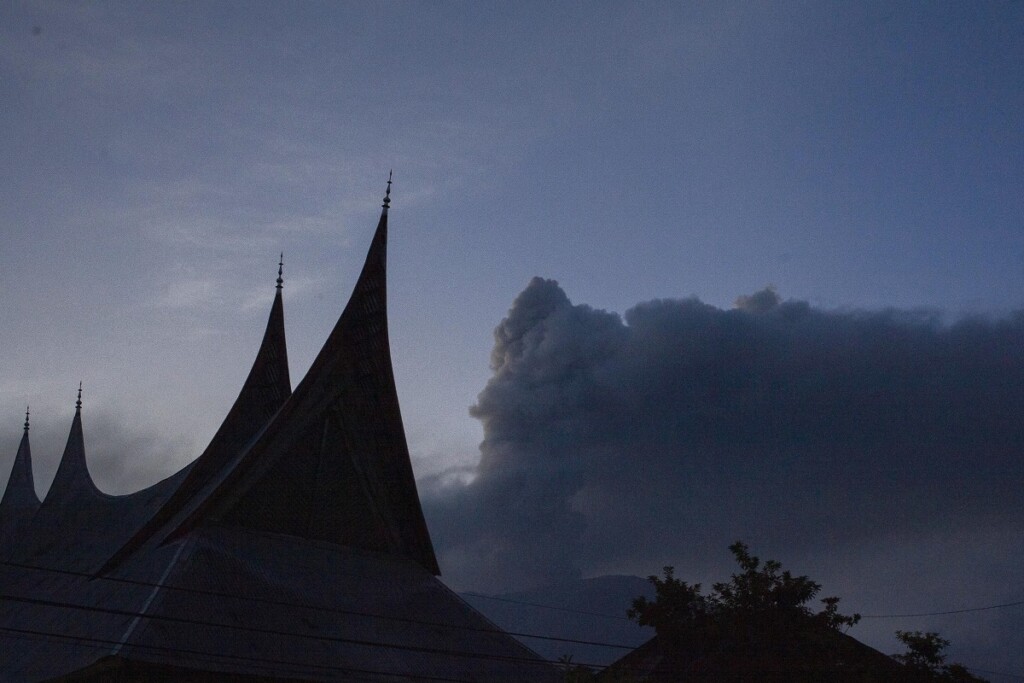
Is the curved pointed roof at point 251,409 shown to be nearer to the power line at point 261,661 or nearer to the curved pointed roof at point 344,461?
the curved pointed roof at point 344,461

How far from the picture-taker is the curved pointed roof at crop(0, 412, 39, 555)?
4222 cm

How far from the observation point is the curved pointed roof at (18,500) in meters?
42.2

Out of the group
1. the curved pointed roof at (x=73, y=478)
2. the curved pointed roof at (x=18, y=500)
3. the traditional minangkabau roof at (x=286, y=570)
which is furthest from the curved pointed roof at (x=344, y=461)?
the curved pointed roof at (x=18, y=500)

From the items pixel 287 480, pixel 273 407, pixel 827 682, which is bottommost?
pixel 827 682

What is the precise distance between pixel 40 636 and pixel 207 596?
5.27 meters

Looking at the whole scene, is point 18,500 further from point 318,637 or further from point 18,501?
point 318,637

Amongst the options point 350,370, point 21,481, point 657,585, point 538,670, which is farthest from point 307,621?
point 21,481

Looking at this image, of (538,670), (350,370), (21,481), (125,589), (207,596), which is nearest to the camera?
(207,596)

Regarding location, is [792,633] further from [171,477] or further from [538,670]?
[171,477]

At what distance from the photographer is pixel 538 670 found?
2484cm

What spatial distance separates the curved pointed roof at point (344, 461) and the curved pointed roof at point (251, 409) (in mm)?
2782

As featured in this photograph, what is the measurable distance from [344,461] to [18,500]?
24765 mm

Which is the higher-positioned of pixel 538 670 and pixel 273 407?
pixel 273 407

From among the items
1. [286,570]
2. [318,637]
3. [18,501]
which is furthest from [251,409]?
[18,501]
